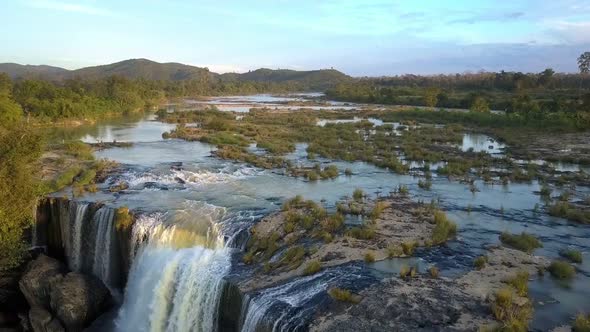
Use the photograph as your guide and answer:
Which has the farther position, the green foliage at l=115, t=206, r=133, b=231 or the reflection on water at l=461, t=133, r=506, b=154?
the reflection on water at l=461, t=133, r=506, b=154

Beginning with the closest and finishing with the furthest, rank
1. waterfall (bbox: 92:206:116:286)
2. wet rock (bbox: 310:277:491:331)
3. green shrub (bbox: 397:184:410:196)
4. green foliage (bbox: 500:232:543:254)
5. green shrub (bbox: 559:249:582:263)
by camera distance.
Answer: wet rock (bbox: 310:277:491:331)
green shrub (bbox: 559:249:582:263)
green foliage (bbox: 500:232:543:254)
waterfall (bbox: 92:206:116:286)
green shrub (bbox: 397:184:410:196)

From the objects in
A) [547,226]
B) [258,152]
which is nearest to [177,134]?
[258,152]

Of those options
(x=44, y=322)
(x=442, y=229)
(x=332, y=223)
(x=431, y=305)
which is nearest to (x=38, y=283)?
(x=44, y=322)

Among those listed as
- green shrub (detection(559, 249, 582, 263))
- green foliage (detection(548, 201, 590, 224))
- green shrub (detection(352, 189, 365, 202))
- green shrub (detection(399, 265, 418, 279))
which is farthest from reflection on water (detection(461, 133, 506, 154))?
green shrub (detection(399, 265, 418, 279))

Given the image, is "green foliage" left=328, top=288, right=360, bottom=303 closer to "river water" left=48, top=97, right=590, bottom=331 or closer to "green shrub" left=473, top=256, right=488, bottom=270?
"river water" left=48, top=97, right=590, bottom=331

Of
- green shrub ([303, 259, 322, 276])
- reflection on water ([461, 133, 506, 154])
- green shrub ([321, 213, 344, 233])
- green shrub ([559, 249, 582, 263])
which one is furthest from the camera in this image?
reflection on water ([461, 133, 506, 154])
